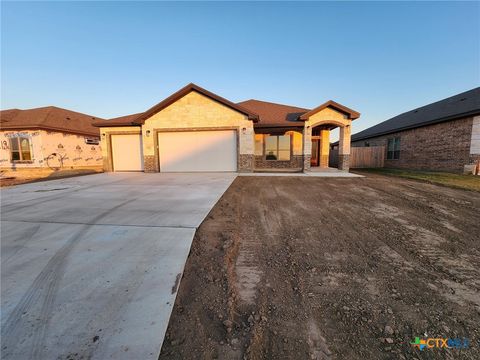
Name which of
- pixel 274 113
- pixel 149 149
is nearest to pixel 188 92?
pixel 149 149

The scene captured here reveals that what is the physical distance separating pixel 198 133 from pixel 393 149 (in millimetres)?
17230

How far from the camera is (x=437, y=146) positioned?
1405cm

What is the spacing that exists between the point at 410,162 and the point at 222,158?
1495 centimetres

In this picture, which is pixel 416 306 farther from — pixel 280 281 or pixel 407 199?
pixel 407 199

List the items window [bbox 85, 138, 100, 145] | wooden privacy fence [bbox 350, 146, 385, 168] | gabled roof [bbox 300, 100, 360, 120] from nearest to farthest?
gabled roof [bbox 300, 100, 360, 120]
wooden privacy fence [bbox 350, 146, 385, 168]
window [bbox 85, 138, 100, 145]

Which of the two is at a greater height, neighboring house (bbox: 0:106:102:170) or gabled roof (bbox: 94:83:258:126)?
gabled roof (bbox: 94:83:258:126)

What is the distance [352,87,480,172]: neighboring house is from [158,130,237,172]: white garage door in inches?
543

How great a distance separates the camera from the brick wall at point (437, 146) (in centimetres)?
1242

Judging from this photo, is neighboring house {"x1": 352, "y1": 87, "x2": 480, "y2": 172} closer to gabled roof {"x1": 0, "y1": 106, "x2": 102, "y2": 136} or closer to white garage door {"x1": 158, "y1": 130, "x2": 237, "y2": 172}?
white garage door {"x1": 158, "y1": 130, "x2": 237, "y2": 172}

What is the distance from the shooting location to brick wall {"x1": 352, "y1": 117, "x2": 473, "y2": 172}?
12422 mm

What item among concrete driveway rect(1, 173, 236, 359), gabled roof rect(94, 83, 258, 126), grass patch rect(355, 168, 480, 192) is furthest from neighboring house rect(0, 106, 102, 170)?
grass patch rect(355, 168, 480, 192)

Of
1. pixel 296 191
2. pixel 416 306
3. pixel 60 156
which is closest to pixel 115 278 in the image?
pixel 416 306

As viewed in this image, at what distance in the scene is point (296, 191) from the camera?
750 cm

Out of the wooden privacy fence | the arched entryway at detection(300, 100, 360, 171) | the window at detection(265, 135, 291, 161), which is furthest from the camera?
the wooden privacy fence
